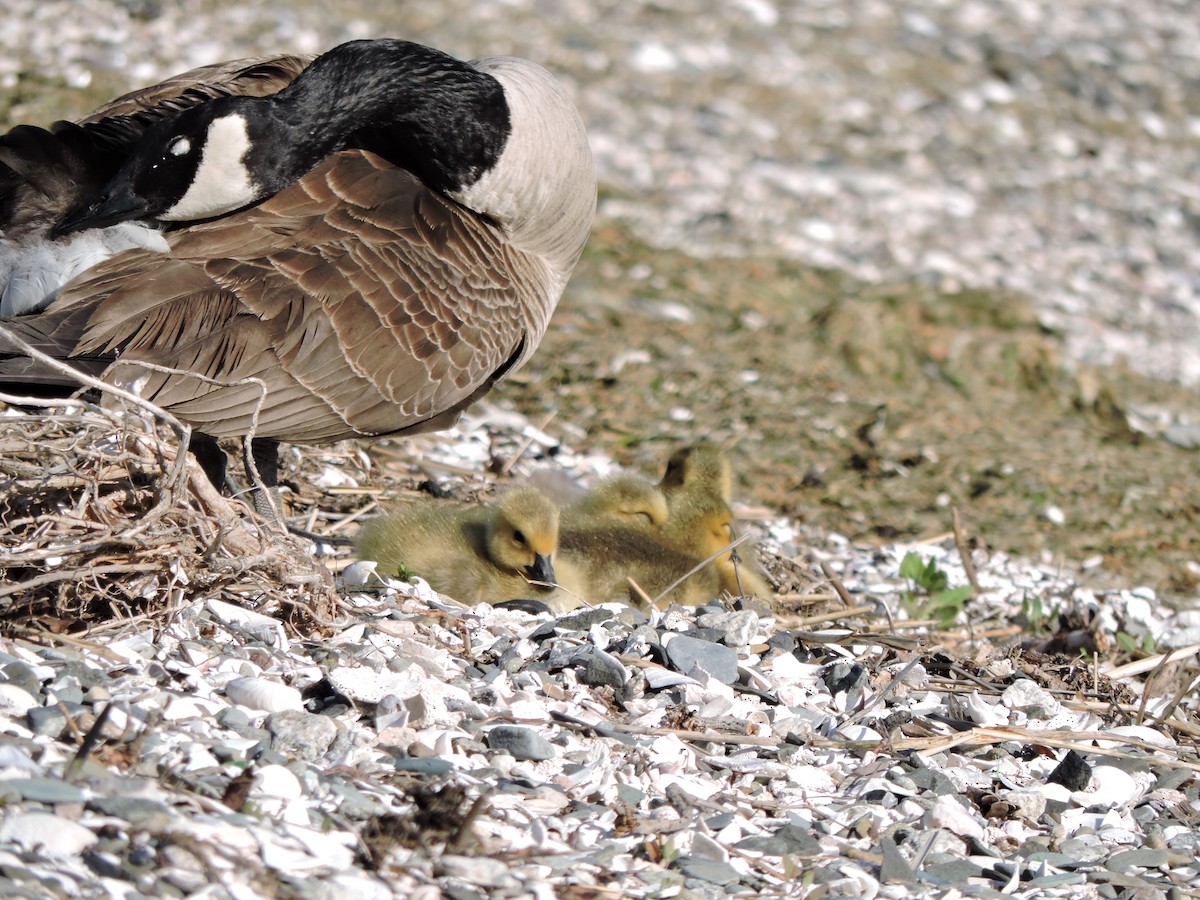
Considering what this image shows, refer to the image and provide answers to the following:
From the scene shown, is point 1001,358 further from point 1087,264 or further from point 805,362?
point 1087,264

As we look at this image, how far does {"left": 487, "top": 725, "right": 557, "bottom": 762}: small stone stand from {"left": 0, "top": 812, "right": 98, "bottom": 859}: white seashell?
3.32ft

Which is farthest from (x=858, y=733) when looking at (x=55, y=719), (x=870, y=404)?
(x=870, y=404)

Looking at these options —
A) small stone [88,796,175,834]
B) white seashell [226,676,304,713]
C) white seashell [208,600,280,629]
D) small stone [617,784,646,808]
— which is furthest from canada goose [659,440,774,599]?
small stone [88,796,175,834]

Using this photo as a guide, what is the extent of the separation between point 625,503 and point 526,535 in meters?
0.82

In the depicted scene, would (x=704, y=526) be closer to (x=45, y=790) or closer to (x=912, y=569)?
(x=912, y=569)

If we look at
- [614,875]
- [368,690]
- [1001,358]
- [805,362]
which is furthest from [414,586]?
[1001,358]

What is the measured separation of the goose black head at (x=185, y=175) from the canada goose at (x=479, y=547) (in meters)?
1.22

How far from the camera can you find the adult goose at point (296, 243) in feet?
13.6

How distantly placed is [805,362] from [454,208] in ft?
12.4

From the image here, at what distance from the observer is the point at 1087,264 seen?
1027cm

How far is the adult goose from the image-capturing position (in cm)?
414

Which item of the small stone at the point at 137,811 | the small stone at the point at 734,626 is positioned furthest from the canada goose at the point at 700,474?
the small stone at the point at 137,811

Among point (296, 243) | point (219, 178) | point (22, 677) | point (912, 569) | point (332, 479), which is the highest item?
point (219, 178)

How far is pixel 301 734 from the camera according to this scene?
3012 mm
